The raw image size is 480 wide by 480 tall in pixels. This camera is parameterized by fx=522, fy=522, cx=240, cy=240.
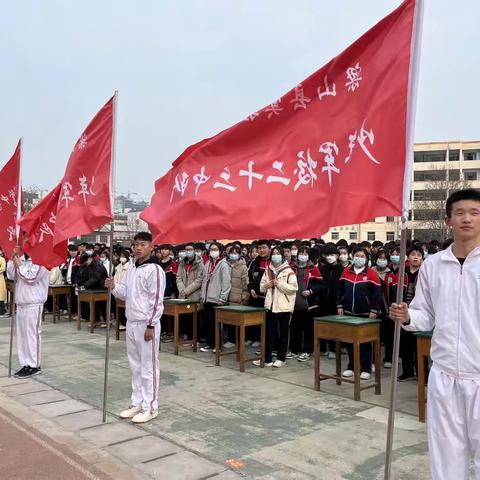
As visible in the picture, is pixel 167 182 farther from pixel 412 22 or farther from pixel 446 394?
pixel 446 394

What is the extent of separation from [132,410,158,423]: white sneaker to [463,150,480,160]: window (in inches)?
2286

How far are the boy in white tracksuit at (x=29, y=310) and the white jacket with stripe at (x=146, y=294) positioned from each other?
253 cm

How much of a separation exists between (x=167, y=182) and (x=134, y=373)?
2.42 m

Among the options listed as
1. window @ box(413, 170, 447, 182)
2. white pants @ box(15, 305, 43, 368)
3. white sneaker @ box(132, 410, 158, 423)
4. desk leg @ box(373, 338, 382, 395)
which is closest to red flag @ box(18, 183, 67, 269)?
white pants @ box(15, 305, 43, 368)

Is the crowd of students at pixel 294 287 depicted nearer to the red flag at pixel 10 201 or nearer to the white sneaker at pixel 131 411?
the white sneaker at pixel 131 411

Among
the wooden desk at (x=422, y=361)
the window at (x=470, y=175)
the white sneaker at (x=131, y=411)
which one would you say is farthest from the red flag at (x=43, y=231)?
the window at (x=470, y=175)

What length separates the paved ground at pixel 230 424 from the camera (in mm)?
4285

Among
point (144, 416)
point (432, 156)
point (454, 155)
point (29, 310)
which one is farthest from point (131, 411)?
point (454, 155)

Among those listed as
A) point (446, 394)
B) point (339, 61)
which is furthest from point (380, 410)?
point (339, 61)

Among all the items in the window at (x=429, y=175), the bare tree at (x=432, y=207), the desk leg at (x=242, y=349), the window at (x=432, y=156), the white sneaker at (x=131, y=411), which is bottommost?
the white sneaker at (x=131, y=411)

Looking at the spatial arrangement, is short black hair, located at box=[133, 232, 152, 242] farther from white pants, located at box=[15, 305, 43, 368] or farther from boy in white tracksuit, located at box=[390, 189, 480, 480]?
boy in white tracksuit, located at box=[390, 189, 480, 480]

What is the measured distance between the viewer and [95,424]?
212 inches

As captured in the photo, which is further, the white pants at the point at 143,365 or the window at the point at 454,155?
the window at the point at 454,155

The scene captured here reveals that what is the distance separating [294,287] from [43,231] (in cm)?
370
